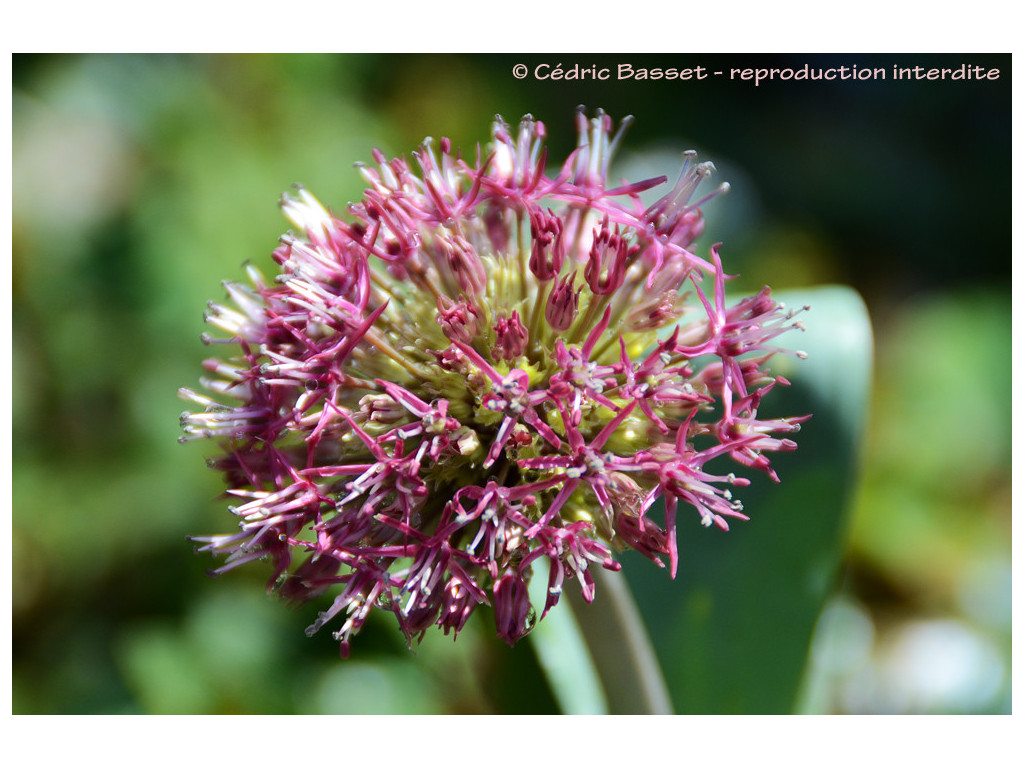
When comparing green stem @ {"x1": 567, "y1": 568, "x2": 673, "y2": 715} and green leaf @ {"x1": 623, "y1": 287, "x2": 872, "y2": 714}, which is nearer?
green stem @ {"x1": 567, "y1": 568, "x2": 673, "y2": 715}

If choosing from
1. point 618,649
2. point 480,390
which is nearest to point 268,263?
point 480,390

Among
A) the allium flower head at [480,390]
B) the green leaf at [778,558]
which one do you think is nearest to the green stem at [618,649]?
the allium flower head at [480,390]

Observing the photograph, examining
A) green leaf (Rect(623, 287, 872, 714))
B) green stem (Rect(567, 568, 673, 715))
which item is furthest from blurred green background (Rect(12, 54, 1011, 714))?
green stem (Rect(567, 568, 673, 715))

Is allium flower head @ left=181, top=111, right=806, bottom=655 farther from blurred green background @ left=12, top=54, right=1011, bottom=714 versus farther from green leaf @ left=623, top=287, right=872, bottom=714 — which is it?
blurred green background @ left=12, top=54, right=1011, bottom=714

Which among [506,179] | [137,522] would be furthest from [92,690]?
[506,179]

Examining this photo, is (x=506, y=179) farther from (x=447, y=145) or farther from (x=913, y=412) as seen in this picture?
(x=913, y=412)

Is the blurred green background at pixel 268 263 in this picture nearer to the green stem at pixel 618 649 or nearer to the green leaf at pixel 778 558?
the green leaf at pixel 778 558
